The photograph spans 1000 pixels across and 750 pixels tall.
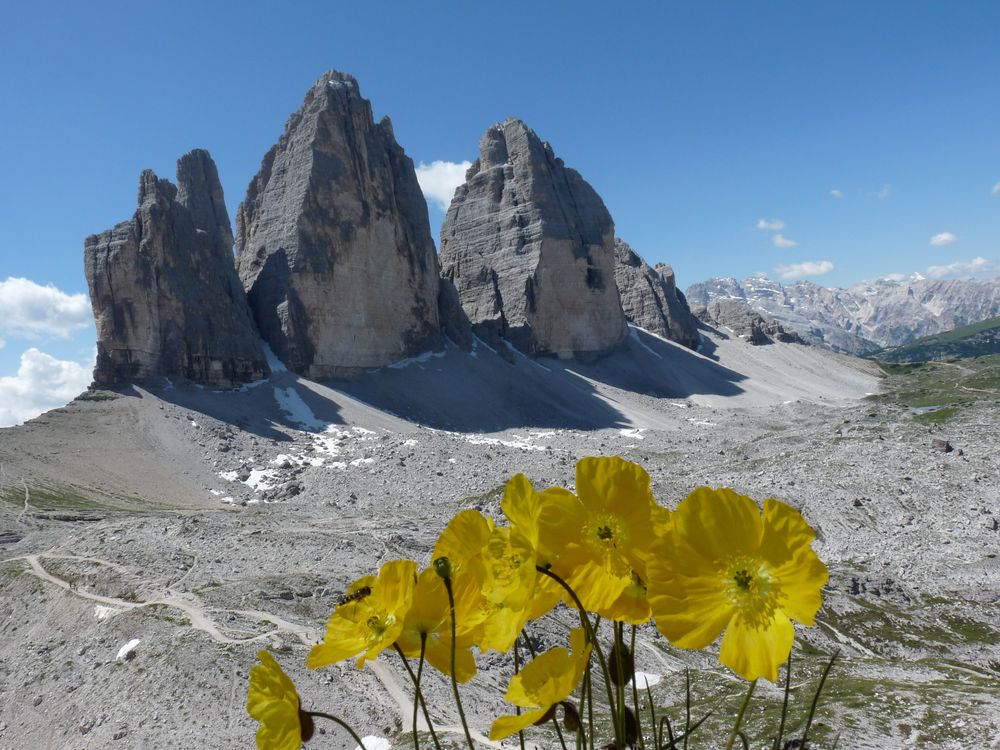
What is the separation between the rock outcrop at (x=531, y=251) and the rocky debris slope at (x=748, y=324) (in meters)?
46.2

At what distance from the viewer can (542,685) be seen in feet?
4.81

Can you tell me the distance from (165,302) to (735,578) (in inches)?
2750

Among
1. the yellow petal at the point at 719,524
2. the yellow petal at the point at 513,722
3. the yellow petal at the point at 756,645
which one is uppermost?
the yellow petal at the point at 719,524

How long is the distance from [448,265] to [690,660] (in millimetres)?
95267

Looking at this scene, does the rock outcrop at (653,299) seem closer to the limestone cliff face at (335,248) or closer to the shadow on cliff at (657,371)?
the shadow on cliff at (657,371)

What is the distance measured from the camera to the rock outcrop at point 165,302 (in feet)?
196

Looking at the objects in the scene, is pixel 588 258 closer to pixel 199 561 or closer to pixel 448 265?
pixel 448 265

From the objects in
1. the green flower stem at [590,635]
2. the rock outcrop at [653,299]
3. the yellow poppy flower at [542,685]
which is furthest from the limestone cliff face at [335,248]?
the green flower stem at [590,635]

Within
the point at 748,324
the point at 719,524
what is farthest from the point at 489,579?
the point at 748,324

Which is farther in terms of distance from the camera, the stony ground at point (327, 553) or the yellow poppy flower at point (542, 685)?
the stony ground at point (327, 553)

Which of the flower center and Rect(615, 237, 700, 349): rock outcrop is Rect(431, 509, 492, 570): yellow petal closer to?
the flower center

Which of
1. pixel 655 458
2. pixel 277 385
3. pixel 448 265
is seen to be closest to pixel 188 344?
pixel 277 385

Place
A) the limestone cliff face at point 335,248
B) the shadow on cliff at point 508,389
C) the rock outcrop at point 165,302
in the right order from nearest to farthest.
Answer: the rock outcrop at point 165,302
the shadow on cliff at point 508,389
the limestone cliff face at point 335,248

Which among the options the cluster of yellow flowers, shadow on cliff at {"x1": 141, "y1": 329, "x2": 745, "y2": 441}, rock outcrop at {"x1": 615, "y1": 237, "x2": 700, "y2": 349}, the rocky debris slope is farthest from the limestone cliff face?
the rocky debris slope
